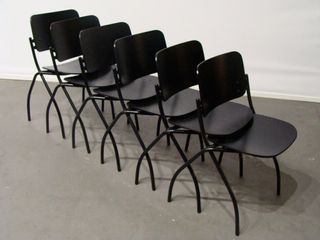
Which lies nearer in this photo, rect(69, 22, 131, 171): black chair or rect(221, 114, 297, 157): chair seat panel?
rect(221, 114, 297, 157): chair seat panel

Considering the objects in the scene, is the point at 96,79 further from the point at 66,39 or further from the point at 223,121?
the point at 223,121

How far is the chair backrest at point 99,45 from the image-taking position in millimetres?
2379

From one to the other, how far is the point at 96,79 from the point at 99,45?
0.92ft

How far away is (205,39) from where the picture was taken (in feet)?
11.0

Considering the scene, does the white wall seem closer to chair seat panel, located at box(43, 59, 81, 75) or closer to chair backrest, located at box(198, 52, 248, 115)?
chair seat panel, located at box(43, 59, 81, 75)

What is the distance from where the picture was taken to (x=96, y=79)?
262 cm

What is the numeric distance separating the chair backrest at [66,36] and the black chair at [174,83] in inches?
28.9

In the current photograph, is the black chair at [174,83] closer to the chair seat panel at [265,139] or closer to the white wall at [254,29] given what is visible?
the chair seat panel at [265,139]

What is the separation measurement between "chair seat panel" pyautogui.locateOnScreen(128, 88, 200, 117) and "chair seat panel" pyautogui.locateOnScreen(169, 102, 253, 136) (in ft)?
0.25

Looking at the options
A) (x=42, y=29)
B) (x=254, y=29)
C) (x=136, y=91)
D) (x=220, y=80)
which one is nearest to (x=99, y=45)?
(x=136, y=91)

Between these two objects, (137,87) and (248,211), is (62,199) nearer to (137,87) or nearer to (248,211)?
(137,87)

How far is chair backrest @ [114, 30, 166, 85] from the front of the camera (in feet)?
7.11

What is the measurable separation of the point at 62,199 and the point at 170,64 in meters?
1.02

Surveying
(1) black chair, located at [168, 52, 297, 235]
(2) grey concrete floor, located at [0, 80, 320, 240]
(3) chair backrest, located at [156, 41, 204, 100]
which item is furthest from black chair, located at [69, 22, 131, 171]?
(1) black chair, located at [168, 52, 297, 235]
